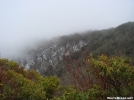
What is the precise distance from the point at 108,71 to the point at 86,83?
73 centimetres

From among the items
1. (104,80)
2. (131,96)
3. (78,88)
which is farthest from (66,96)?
(131,96)

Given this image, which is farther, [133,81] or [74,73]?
[74,73]

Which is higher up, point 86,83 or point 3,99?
point 86,83

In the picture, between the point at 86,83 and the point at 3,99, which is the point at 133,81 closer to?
the point at 86,83

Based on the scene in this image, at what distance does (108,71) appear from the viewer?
3455 millimetres

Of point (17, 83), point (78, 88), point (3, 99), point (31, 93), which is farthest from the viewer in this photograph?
point (31, 93)

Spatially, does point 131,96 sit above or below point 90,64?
below

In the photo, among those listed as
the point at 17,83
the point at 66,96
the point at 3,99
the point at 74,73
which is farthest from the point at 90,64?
the point at 17,83

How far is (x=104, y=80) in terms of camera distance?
12.3 feet

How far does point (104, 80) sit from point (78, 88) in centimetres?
60

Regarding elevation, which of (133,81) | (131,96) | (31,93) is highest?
(133,81)

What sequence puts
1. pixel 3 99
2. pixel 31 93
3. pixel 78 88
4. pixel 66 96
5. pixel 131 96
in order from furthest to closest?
1. pixel 31 93
2. pixel 3 99
3. pixel 78 88
4. pixel 66 96
5. pixel 131 96

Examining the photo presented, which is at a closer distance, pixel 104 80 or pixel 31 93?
pixel 104 80

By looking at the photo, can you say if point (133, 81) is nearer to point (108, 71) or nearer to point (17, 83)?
point (108, 71)
